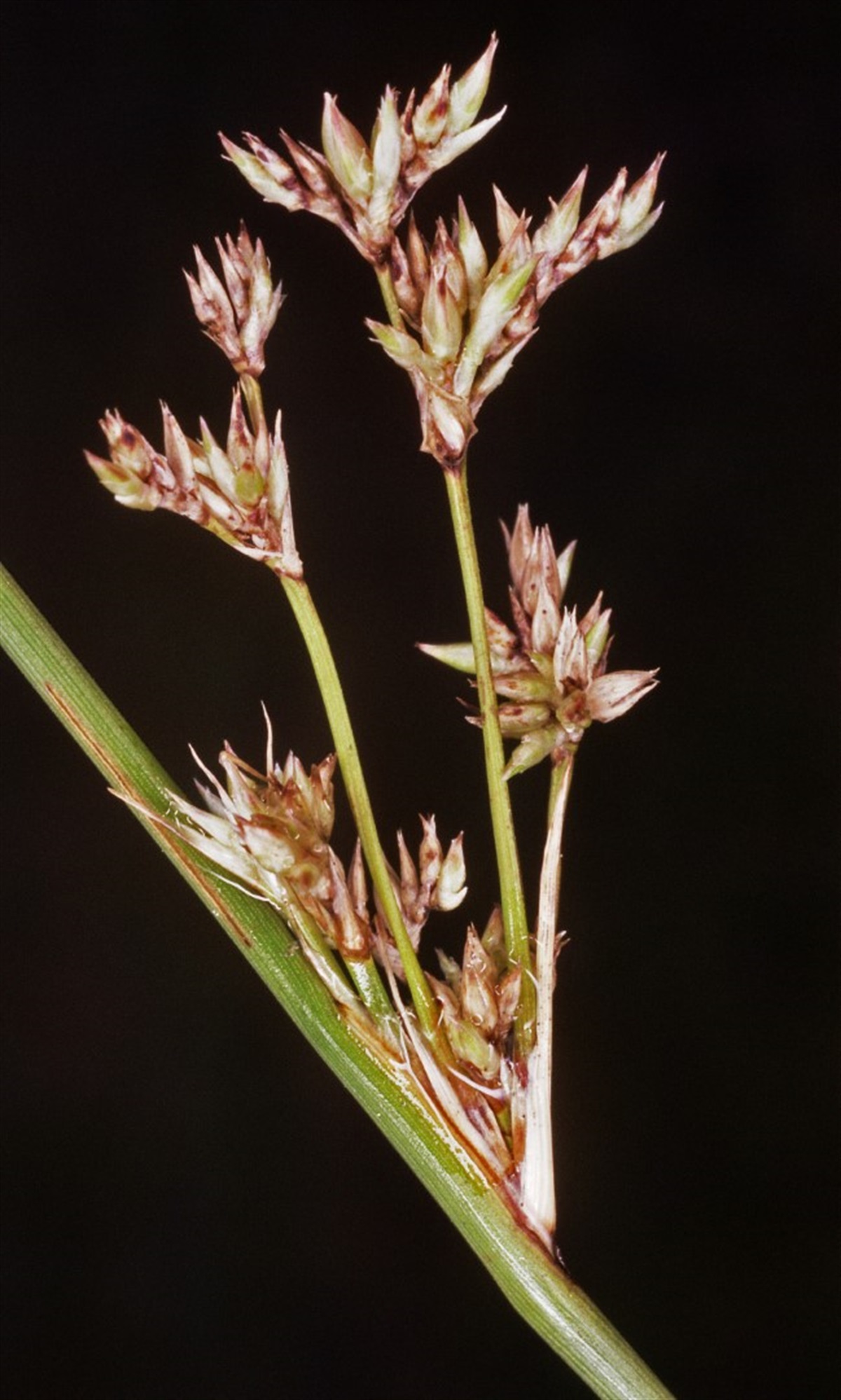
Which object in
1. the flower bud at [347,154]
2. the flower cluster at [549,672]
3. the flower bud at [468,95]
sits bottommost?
the flower cluster at [549,672]

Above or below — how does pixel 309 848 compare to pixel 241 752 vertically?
below

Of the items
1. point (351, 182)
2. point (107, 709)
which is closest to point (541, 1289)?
point (107, 709)

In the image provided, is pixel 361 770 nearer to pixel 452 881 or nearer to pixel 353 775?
pixel 353 775

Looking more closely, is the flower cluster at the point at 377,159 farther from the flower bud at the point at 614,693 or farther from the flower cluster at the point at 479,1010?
the flower cluster at the point at 479,1010

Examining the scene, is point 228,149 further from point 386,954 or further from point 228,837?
point 386,954

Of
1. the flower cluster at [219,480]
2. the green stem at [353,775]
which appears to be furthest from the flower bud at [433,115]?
the green stem at [353,775]

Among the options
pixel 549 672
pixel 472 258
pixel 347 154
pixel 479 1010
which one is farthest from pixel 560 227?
A: pixel 479 1010
